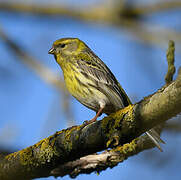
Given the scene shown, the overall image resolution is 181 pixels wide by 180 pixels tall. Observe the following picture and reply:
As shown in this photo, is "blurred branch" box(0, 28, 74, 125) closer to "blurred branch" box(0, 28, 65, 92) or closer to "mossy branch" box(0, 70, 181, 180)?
"blurred branch" box(0, 28, 65, 92)

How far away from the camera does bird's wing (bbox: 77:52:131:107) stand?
18.8 feet

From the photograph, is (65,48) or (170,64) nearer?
(170,64)

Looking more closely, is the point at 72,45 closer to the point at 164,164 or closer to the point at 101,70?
the point at 101,70

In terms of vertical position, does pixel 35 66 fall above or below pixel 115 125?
above

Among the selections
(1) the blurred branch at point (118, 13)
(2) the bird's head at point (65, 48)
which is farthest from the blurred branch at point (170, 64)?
(1) the blurred branch at point (118, 13)

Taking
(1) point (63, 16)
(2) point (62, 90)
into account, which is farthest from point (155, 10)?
(2) point (62, 90)

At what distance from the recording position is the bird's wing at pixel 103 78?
5742 millimetres

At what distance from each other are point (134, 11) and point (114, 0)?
1.89 feet

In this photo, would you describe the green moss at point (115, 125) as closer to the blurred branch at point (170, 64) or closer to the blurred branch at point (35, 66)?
the blurred branch at point (170, 64)

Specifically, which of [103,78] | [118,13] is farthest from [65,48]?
[118,13]

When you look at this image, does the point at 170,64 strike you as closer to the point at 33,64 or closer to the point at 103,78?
the point at 103,78

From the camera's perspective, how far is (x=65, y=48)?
22.3 feet

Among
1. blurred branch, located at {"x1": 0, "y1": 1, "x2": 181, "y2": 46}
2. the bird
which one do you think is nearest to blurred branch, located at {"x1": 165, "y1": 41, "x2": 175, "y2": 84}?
the bird

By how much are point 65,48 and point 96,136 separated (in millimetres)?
3196
